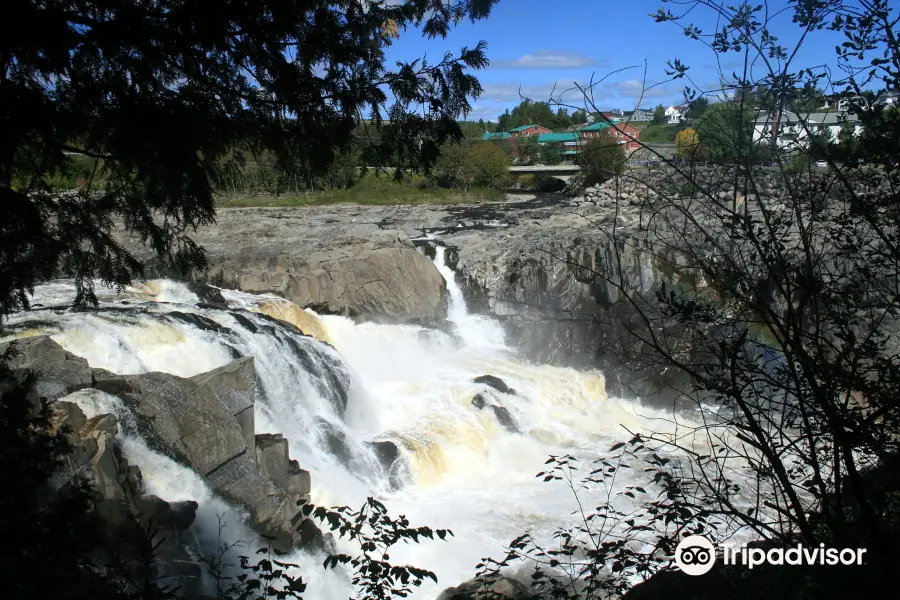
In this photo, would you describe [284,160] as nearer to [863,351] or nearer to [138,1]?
[138,1]

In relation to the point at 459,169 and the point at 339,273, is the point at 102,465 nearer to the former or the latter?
the point at 339,273

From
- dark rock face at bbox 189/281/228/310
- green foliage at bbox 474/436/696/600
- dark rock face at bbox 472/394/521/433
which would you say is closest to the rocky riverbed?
dark rock face at bbox 189/281/228/310

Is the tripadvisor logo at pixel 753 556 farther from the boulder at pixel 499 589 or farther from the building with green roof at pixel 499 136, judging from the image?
the building with green roof at pixel 499 136

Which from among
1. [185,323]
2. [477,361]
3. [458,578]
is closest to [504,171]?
[477,361]

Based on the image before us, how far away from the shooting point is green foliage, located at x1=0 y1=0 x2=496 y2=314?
3.39 meters

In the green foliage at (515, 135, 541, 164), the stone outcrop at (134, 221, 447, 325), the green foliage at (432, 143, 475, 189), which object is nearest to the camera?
the green foliage at (515, 135, 541, 164)

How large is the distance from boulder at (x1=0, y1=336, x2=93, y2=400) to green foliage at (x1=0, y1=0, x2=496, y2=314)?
2.65 meters

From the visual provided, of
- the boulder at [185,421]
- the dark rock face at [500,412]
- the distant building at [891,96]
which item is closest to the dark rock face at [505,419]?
the dark rock face at [500,412]

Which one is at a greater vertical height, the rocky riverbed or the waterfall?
the rocky riverbed

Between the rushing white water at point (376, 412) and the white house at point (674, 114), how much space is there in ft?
17.5

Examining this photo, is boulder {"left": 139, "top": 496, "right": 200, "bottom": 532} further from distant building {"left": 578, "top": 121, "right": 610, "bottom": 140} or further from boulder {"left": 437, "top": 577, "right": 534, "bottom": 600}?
distant building {"left": 578, "top": 121, "right": 610, "bottom": 140}

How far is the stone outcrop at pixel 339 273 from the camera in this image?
13.4 metres

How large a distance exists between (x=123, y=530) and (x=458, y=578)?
3425 millimetres

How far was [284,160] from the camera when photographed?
166 inches
